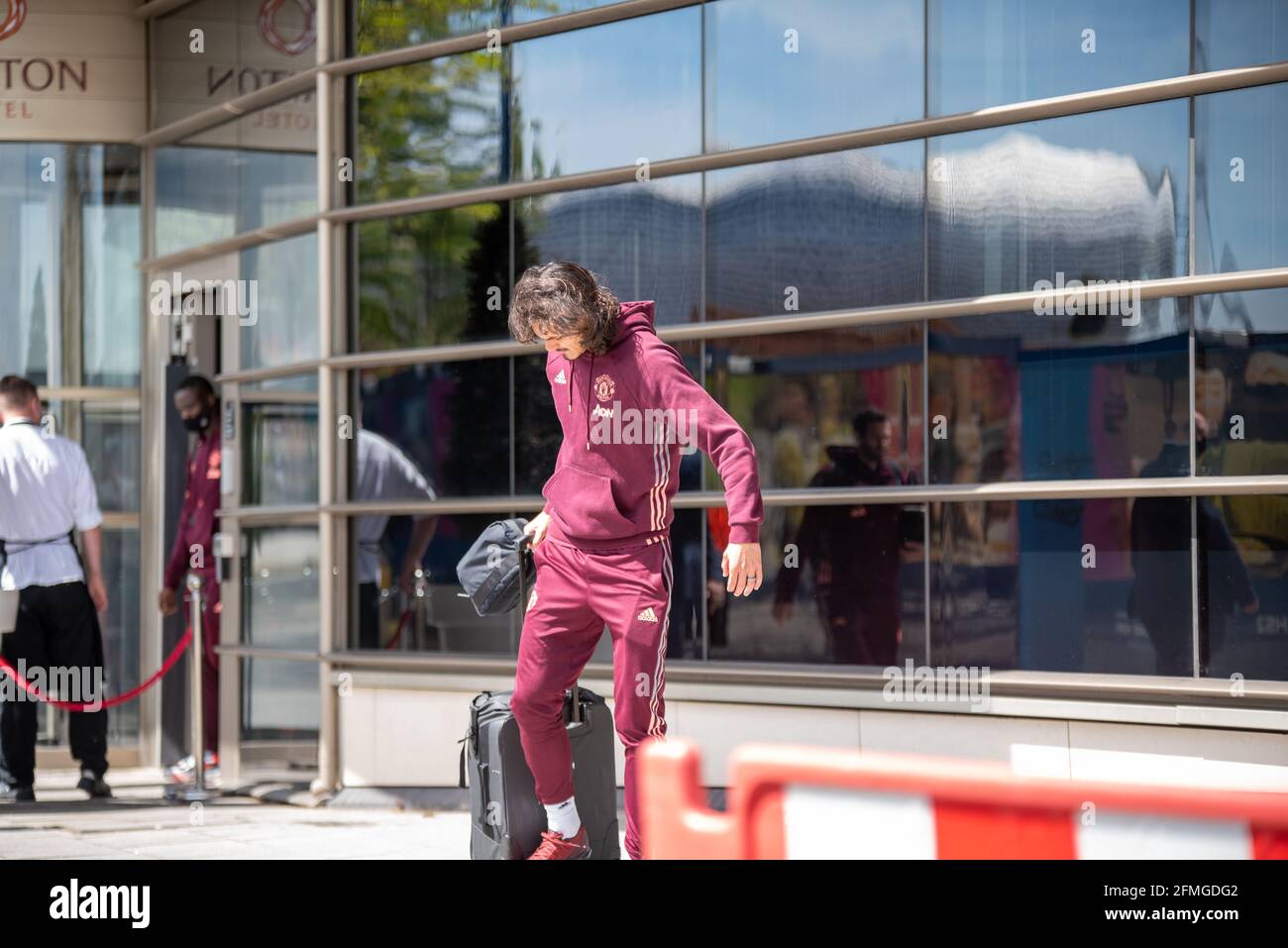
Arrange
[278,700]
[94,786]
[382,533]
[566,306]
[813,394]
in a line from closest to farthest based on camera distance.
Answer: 1. [566,306]
2. [813,394]
3. [382,533]
4. [94,786]
5. [278,700]

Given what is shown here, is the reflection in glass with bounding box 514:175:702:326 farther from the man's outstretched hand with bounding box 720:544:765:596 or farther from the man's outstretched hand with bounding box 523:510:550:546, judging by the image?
the man's outstretched hand with bounding box 720:544:765:596

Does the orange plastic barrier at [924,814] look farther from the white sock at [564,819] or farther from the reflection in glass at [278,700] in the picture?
the reflection in glass at [278,700]

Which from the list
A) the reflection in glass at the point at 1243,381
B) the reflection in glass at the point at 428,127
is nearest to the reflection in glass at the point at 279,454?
the reflection in glass at the point at 428,127

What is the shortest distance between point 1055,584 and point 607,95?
298 cm

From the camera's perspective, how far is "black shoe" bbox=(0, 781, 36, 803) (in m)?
7.43

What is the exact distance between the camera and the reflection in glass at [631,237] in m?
6.59

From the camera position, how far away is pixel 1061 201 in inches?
226

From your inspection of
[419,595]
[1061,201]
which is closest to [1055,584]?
[1061,201]

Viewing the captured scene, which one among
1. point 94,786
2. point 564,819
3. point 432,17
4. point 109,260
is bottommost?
point 94,786

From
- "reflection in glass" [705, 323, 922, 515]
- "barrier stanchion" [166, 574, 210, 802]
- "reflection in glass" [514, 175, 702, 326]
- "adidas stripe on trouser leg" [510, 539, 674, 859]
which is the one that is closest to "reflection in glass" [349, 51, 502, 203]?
"reflection in glass" [514, 175, 702, 326]

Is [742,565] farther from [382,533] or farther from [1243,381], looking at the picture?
[382,533]

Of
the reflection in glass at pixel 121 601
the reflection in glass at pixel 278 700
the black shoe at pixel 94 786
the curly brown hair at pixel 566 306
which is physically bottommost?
the black shoe at pixel 94 786

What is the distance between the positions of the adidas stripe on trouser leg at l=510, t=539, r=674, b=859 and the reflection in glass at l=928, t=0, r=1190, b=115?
250cm
